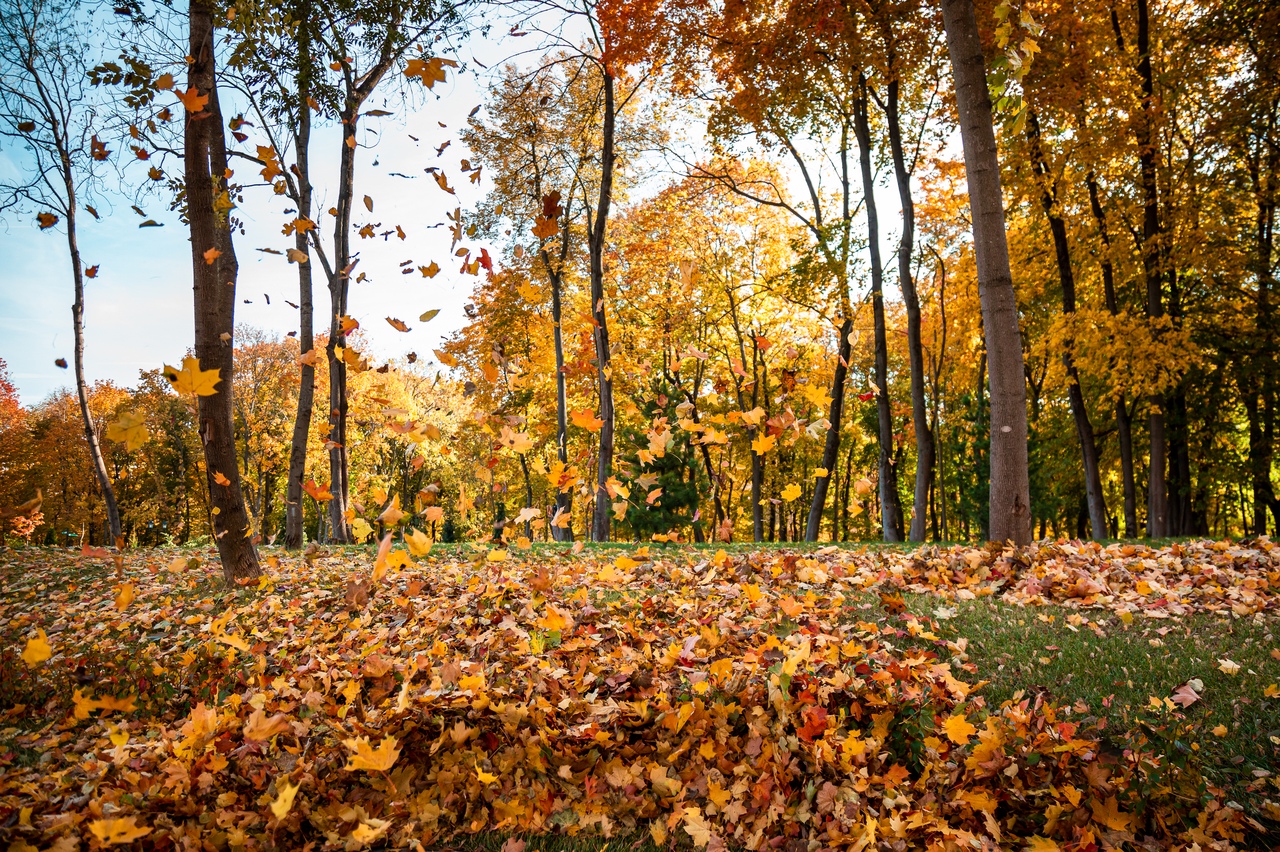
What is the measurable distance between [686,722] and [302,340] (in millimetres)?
9381

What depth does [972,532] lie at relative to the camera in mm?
27156

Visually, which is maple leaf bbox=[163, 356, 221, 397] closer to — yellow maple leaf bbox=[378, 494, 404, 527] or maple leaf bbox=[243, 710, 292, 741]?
yellow maple leaf bbox=[378, 494, 404, 527]

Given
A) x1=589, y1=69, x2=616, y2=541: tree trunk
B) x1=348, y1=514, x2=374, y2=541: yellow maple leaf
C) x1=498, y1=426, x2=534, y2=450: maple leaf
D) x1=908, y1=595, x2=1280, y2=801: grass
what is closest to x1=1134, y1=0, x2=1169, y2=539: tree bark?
x1=589, y1=69, x2=616, y2=541: tree trunk

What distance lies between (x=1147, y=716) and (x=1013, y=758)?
29.7 inches

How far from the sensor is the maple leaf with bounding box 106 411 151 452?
8.69 ft

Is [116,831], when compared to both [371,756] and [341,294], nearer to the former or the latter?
[371,756]

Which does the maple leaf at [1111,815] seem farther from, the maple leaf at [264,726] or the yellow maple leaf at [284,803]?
the maple leaf at [264,726]

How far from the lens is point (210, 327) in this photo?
5559mm

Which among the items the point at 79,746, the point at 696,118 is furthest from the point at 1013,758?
the point at 696,118

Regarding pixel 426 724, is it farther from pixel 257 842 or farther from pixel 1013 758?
pixel 1013 758

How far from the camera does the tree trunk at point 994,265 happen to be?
5297 millimetres

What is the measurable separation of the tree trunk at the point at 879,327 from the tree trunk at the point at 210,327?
8382mm

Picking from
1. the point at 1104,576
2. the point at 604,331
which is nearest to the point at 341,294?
the point at 604,331

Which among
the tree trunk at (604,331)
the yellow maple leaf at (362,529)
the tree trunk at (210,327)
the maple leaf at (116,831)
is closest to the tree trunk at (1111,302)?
the tree trunk at (604,331)
